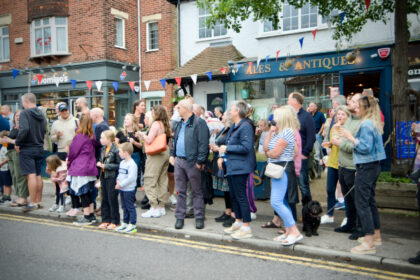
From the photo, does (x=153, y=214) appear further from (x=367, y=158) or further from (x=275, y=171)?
(x=367, y=158)

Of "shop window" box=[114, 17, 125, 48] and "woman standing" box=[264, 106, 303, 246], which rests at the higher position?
"shop window" box=[114, 17, 125, 48]

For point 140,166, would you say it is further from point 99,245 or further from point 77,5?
point 77,5

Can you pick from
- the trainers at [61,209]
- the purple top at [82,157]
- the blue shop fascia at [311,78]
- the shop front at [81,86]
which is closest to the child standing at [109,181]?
the purple top at [82,157]

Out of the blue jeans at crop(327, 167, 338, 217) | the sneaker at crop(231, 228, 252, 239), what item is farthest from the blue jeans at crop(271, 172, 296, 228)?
the blue jeans at crop(327, 167, 338, 217)

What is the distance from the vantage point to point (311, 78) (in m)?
12.6

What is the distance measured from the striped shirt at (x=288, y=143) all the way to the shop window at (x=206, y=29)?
35.9 feet

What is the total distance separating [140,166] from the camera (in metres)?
7.92

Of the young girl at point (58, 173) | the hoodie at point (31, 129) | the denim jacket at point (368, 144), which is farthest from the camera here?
the hoodie at point (31, 129)

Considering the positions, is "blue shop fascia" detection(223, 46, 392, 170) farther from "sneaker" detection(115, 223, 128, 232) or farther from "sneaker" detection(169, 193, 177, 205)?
"sneaker" detection(115, 223, 128, 232)

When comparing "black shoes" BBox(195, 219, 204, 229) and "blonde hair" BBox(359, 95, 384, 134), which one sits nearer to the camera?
"blonde hair" BBox(359, 95, 384, 134)

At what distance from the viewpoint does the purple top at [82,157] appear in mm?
6215

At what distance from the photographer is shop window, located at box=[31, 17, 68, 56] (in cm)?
1742

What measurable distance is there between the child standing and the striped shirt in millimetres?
2628

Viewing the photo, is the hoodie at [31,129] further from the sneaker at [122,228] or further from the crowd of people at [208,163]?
the sneaker at [122,228]
